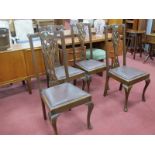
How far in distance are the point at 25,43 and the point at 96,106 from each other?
151cm

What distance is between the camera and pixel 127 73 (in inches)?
91.7

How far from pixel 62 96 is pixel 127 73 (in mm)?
998

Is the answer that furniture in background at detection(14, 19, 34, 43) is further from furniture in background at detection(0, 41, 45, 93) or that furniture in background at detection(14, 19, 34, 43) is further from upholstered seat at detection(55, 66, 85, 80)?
upholstered seat at detection(55, 66, 85, 80)

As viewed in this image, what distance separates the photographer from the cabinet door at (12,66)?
2436 millimetres

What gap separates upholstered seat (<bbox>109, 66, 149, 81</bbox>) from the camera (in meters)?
2.24

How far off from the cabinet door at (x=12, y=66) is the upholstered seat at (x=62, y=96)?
2.65ft

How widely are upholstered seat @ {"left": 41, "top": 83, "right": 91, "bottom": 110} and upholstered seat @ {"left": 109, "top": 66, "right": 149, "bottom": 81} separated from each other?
2.20 ft

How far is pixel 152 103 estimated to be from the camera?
246cm

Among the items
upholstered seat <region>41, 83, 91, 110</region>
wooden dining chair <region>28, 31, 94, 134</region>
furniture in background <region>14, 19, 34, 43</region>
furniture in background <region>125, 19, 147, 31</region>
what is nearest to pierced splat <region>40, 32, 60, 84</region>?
wooden dining chair <region>28, 31, 94, 134</region>

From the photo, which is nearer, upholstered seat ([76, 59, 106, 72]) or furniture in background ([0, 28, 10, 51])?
furniture in background ([0, 28, 10, 51])
